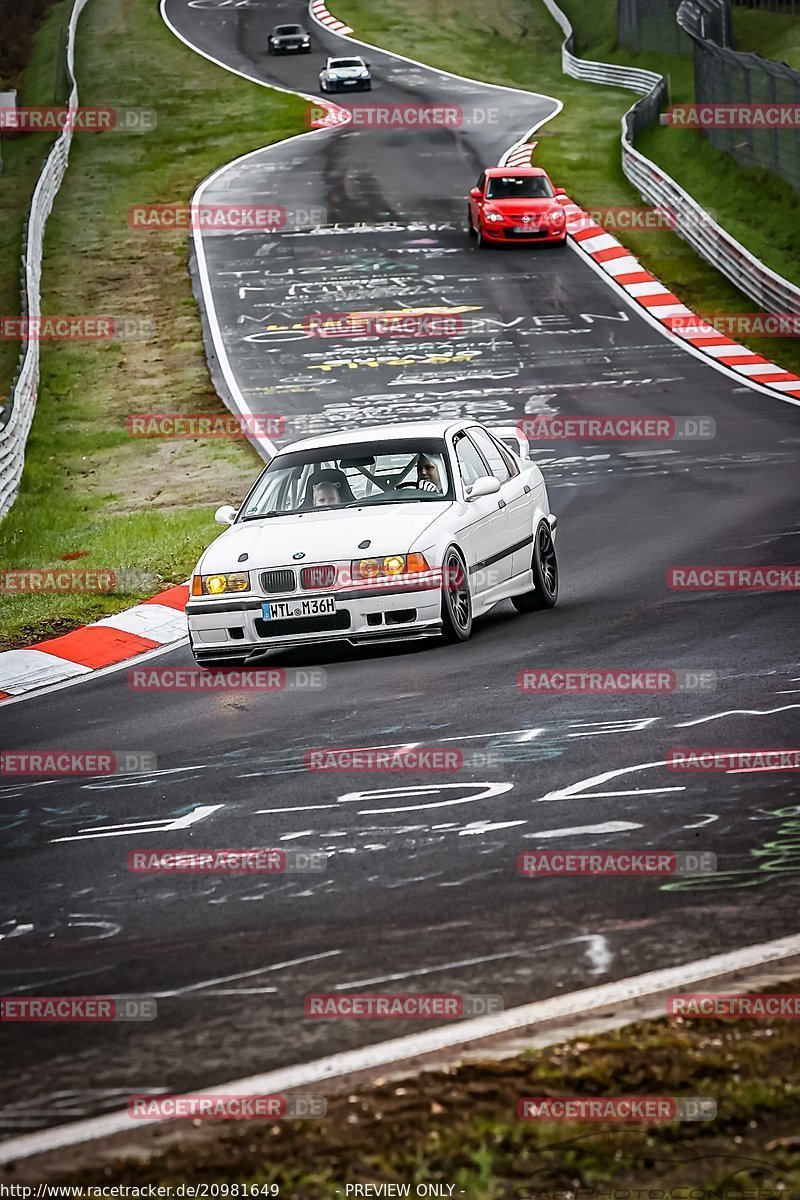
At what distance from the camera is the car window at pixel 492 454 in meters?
12.8

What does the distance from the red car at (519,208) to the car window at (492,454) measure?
2182 centimetres

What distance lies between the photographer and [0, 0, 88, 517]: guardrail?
2028cm

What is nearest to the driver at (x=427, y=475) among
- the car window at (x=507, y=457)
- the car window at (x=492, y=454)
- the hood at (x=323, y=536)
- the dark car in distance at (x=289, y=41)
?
the hood at (x=323, y=536)

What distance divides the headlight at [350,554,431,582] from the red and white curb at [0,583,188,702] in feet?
7.93

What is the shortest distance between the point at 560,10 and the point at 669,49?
41.4ft

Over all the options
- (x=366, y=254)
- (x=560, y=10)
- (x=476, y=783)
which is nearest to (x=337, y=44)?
(x=560, y=10)

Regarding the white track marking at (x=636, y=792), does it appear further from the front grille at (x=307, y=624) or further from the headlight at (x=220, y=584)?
the headlight at (x=220, y=584)

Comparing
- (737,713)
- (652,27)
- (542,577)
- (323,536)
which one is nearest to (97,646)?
(323,536)

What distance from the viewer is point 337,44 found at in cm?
6519

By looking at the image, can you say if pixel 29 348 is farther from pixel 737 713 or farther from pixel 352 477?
pixel 737 713

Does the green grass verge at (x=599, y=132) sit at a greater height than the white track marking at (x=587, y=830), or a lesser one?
greater

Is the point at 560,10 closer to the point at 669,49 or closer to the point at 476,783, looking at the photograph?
the point at 669,49

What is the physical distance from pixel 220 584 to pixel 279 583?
41cm

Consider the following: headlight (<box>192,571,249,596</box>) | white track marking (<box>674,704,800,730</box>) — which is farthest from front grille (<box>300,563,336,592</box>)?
white track marking (<box>674,704,800,730</box>)
